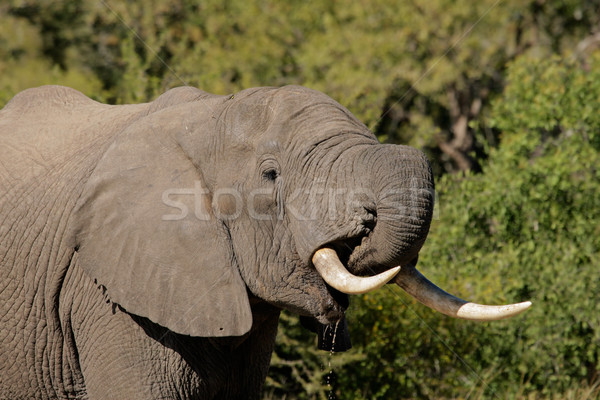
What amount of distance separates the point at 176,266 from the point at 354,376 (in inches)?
128

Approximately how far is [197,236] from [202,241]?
0.03 m

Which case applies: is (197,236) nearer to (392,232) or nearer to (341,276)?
(341,276)

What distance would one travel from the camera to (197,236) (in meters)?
3.40

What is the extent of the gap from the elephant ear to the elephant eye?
257 millimetres

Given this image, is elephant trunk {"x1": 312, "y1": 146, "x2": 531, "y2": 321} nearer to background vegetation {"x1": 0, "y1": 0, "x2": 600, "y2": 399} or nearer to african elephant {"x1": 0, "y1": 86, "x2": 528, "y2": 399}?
african elephant {"x1": 0, "y1": 86, "x2": 528, "y2": 399}

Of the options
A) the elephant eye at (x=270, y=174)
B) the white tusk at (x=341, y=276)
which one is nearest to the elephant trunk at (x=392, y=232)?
the white tusk at (x=341, y=276)

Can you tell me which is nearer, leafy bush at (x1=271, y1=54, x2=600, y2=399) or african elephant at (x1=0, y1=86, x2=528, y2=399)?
african elephant at (x1=0, y1=86, x2=528, y2=399)

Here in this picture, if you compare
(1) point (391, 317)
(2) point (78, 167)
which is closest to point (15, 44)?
(1) point (391, 317)

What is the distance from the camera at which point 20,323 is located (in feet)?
12.7

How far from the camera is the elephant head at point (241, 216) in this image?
10.5 feet

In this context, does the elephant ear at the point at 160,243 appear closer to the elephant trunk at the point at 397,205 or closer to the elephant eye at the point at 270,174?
the elephant eye at the point at 270,174

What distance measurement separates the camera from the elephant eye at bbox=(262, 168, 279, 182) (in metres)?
3.37

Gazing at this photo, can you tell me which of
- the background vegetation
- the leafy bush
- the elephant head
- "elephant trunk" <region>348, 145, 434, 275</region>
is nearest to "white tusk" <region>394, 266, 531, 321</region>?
the elephant head

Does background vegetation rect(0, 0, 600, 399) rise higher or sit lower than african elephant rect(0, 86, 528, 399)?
lower
